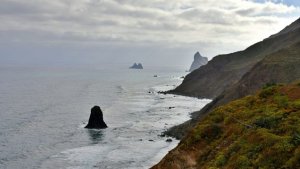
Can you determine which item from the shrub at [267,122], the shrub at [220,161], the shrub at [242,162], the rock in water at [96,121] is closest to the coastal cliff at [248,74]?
the rock in water at [96,121]

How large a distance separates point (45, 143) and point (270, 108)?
61265 mm

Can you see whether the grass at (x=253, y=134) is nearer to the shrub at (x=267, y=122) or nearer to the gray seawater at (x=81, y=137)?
the shrub at (x=267, y=122)

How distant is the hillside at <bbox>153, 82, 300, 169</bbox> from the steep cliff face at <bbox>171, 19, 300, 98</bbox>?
134 m

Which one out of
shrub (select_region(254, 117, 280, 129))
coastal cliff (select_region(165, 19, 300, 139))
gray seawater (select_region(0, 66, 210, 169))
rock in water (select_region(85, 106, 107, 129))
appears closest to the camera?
shrub (select_region(254, 117, 280, 129))

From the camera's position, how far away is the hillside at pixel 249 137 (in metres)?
18.9

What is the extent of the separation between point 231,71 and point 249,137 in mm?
161500

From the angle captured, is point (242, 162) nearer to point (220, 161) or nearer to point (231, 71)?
point (220, 161)

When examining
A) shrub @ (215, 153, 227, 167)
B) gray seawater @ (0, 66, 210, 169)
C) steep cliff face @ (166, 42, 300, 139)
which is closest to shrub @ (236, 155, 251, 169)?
shrub @ (215, 153, 227, 167)

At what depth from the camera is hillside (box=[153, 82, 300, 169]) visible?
62.1ft

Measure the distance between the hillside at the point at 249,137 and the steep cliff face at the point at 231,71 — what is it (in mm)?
134452

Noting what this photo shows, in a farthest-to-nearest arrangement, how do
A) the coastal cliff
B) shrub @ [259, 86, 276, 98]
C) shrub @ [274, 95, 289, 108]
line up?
the coastal cliff, shrub @ [259, 86, 276, 98], shrub @ [274, 95, 289, 108]

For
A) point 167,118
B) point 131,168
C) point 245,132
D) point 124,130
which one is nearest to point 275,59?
point 167,118

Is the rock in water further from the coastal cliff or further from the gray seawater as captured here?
the coastal cliff

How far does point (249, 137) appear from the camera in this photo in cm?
2217
